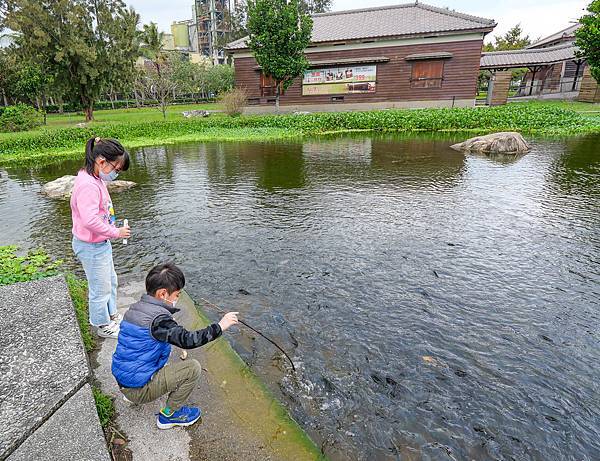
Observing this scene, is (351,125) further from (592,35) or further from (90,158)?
(90,158)

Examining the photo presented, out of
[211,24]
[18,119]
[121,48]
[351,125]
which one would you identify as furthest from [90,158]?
[211,24]

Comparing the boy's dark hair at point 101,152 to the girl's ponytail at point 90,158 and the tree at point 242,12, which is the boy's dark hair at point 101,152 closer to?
the girl's ponytail at point 90,158

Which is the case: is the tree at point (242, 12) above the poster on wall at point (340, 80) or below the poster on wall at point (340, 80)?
above

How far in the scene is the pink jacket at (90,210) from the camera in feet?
10.6

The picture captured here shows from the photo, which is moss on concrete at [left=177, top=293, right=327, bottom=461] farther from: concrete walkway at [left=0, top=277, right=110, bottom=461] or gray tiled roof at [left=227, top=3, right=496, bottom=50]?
gray tiled roof at [left=227, top=3, right=496, bottom=50]

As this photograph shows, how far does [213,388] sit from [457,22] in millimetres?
29108

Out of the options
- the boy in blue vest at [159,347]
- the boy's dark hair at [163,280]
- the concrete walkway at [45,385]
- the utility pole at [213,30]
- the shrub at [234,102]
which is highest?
the utility pole at [213,30]

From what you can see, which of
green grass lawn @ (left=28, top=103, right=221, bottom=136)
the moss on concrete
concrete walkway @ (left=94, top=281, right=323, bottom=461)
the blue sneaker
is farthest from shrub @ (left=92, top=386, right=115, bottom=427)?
green grass lawn @ (left=28, top=103, right=221, bottom=136)

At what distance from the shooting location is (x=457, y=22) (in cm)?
2564

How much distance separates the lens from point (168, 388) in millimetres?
2699

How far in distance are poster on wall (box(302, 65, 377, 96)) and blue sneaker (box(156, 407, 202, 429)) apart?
27.8 metres

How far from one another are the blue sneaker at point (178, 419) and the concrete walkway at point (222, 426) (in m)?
0.04

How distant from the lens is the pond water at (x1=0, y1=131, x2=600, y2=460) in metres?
3.05

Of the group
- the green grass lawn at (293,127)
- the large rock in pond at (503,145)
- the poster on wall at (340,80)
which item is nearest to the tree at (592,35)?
the green grass lawn at (293,127)
